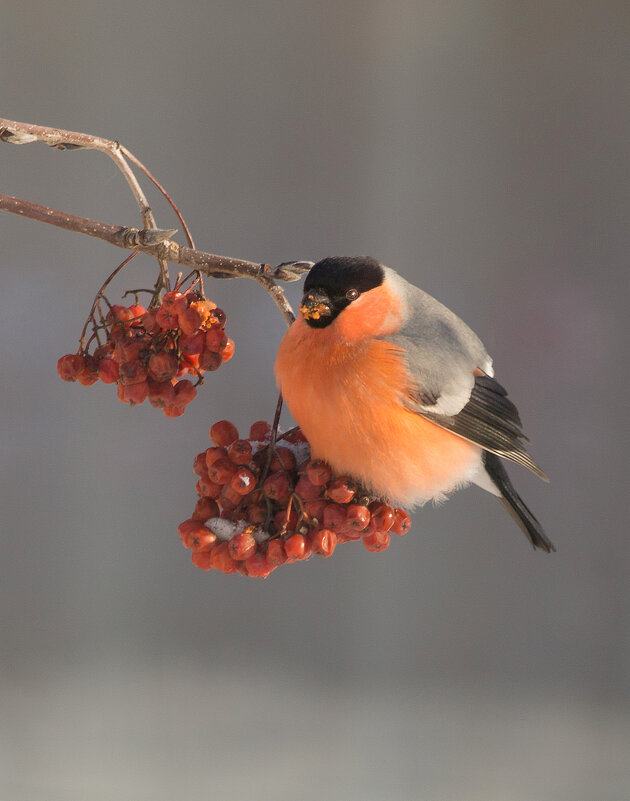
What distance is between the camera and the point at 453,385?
25.9 inches

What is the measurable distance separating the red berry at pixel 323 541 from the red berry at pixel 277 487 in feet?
0.11

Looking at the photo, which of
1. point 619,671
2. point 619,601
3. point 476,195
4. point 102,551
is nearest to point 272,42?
point 476,195

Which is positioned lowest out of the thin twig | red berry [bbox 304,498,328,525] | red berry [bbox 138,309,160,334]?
red berry [bbox 304,498,328,525]

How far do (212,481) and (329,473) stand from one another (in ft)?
0.27

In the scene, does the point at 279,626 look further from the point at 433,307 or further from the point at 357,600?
the point at 433,307

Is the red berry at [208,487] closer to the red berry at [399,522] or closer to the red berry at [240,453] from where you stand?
the red berry at [240,453]

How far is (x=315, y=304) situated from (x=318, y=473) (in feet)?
0.39

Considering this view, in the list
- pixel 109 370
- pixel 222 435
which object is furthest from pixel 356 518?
pixel 109 370

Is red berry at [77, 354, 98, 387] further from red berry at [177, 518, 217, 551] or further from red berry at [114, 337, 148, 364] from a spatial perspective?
red berry at [177, 518, 217, 551]

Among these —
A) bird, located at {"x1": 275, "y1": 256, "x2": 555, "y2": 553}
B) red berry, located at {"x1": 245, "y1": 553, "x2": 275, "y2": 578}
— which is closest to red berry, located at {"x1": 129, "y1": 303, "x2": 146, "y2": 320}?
bird, located at {"x1": 275, "y1": 256, "x2": 555, "y2": 553}

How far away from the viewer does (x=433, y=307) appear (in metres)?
0.69

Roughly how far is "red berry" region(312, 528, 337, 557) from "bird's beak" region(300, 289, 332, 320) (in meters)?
0.15

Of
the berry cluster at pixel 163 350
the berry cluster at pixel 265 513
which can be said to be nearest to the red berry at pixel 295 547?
the berry cluster at pixel 265 513

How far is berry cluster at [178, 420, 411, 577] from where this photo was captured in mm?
558
